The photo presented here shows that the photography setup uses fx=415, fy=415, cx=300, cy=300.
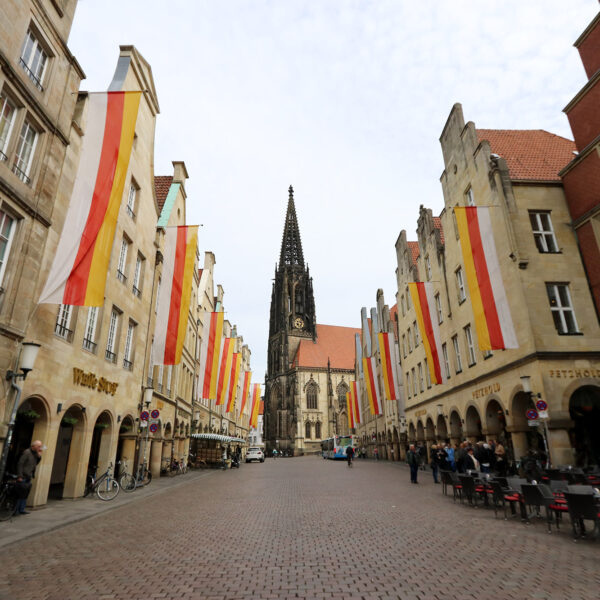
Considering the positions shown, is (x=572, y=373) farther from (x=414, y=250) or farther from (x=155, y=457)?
(x=414, y=250)

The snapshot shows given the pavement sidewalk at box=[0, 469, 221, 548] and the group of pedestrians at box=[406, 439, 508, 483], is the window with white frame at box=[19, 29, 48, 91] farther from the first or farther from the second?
the group of pedestrians at box=[406, 439, 508, 483]

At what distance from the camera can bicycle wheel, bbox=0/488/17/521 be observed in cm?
905

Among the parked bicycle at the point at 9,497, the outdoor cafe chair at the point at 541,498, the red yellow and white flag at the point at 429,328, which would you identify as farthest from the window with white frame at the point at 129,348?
the outdoor cafe chair at the point at 541,498

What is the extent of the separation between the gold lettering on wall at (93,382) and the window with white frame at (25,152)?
5.72 m

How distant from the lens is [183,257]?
664 inches

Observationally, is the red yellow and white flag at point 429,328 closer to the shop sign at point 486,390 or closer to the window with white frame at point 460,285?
the window with white frame at point 460,285

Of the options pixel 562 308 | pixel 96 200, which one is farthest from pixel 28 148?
pixel 562 308

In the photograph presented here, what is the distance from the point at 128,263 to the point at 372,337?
112 ft

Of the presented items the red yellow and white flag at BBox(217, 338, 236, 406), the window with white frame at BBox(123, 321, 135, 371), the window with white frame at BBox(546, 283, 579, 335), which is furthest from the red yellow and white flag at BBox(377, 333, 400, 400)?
the window with white frame at BBox(123, 321, 135, 371)

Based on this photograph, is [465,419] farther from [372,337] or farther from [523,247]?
[372,337]

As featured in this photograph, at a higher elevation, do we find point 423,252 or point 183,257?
point 423,252

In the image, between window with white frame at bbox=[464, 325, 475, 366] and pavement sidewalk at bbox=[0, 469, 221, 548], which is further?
window with white frame at bbox=[464, 325, 475, 366]

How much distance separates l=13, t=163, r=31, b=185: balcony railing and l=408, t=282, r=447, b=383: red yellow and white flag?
17214 millimetres

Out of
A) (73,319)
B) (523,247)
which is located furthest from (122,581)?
(523,247)
